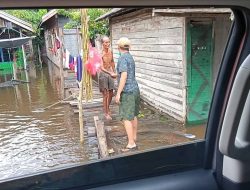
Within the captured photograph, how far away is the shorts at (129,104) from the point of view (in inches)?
204

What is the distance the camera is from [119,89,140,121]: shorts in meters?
5.18

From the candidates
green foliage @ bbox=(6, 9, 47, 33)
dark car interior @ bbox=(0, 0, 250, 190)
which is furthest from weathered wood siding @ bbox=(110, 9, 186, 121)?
dark car interior @ bbox=(0, 0, 250, 190)

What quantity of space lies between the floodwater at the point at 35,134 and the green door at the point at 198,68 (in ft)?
8.06

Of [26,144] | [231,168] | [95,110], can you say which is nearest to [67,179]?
[231,168]

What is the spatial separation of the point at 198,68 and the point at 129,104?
2.24 meters

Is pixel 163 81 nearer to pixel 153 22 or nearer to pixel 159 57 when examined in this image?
pixel 159 57

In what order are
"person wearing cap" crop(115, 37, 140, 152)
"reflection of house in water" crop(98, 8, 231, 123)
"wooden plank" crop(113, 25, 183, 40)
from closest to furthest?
1. "person wearing cap" crop(115, 37, 140, 152)
2. "reflection of house in water" crop(98, 8, 231, 123)
3. "wooden plank" crop(113, 25, 183, 40)

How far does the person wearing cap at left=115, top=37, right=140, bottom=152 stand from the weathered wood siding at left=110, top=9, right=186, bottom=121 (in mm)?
1829

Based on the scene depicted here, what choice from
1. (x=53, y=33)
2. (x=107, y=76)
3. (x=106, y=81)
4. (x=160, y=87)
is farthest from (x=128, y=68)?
(x=53, y=33)

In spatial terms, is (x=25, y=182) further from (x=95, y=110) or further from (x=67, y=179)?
(x=95, y=110)

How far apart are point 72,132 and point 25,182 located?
18.8 feet

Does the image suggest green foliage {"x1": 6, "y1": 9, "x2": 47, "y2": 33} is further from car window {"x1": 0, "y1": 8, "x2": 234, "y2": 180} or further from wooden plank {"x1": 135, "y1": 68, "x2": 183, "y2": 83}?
wooden plank {"x1": 135, "y1": 68, "x2": 183, "y2": 83}

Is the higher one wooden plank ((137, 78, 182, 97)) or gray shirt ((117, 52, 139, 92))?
gray shirt ((117, 52, 139, 92))

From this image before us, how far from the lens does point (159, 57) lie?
25.5ft
